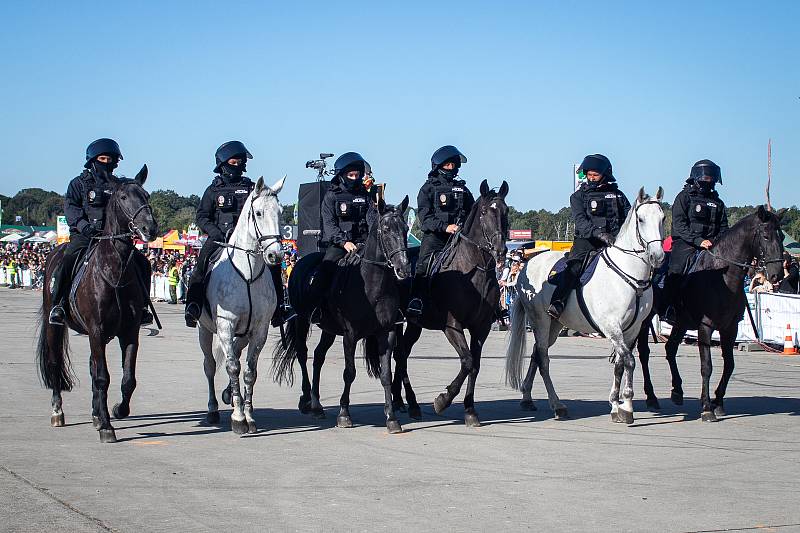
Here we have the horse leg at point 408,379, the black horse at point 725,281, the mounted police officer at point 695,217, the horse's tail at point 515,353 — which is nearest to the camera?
the black horse at point 725,281

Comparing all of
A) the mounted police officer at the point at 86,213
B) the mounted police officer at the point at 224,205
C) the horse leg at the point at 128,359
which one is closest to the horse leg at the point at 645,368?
the mounted police officer at the point at 224,205

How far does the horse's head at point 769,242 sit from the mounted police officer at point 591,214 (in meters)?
1.70

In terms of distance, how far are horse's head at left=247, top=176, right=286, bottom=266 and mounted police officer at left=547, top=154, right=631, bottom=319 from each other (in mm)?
3981

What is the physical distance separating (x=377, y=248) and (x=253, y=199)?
5.16 feet

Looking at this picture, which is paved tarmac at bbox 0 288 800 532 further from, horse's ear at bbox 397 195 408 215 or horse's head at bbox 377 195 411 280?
horse's ear at bbox 397 195 408 215

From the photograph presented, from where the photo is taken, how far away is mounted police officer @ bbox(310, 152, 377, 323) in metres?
12.7

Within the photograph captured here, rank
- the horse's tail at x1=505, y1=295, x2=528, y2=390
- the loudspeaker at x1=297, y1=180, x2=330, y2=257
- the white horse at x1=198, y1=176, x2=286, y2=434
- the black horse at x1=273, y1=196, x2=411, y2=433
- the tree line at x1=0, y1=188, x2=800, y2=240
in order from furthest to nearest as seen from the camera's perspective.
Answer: the tree line at x1=0, y1=188, x2=800, y2=240, the loudspeaker at x1=297, y1=180, x2=330, y2=257, the horse's tail at x1=505, y1=295, x2=528, y2=390, the black horse at x1=273, y1=196, x2=411, y2=433, the white horse at x1=198, y1=176, x2=286, y2=434

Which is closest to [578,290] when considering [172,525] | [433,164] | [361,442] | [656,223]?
[656,223]

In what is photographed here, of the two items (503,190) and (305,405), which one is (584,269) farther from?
(305,405)

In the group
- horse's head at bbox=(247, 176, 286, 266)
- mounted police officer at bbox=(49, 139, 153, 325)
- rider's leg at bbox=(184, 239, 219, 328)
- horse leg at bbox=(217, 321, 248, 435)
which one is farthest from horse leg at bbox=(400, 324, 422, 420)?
mounted police officer at bbox=(49, 139, 153, 325)

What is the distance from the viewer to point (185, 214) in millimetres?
132500

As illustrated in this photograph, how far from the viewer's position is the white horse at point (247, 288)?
1149 centimetres

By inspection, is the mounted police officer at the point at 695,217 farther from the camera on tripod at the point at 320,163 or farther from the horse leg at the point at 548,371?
the camera on tripod at the point at 320,163

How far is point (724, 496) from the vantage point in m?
8.44
